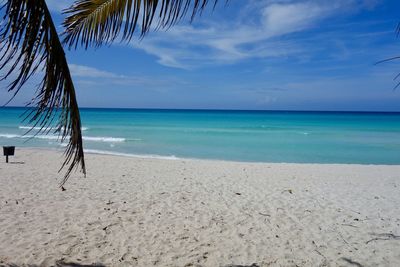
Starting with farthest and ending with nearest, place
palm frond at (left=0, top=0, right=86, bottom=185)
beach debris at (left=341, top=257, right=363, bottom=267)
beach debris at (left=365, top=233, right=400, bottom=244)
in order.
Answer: beach debris at (left=365, top=233, right=400, bottom=244)
beach debris at (left=341, top=257, right=363, bottom=267)
palm frond at (left=0, top=0, right=86, bottom=185)

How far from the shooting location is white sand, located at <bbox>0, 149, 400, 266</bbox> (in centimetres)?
402

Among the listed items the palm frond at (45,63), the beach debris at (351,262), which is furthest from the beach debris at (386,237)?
the palm frond at (45,63)

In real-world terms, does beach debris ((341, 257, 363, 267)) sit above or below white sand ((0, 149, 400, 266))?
below

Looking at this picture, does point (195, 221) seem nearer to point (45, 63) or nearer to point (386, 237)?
point (386, 237)

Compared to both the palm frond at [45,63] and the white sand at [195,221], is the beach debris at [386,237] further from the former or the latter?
the palm frond at [45,63]

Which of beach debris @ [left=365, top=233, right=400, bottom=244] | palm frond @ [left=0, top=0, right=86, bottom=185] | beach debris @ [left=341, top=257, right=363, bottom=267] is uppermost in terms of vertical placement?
palm frond @ [left=0, top=0, right=86, bottom=185]

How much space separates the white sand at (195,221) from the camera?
13.2 ft

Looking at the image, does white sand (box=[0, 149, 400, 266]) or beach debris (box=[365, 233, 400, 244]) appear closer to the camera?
white sand (box=[0, 149, 400, 266])

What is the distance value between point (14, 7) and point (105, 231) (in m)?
3.74

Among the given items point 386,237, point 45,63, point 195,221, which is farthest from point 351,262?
point 45,63

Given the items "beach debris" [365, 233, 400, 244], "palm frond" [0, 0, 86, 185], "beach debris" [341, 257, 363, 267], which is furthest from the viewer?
"beach debris" [365, 233, 400, 244]

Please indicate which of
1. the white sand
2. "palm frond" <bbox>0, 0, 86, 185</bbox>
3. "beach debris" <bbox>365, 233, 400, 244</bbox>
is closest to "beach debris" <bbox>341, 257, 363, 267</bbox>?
the white sand

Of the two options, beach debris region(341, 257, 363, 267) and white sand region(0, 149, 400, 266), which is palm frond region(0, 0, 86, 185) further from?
beach debris region(341, 257, 363, 267)

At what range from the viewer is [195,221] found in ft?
17.2
